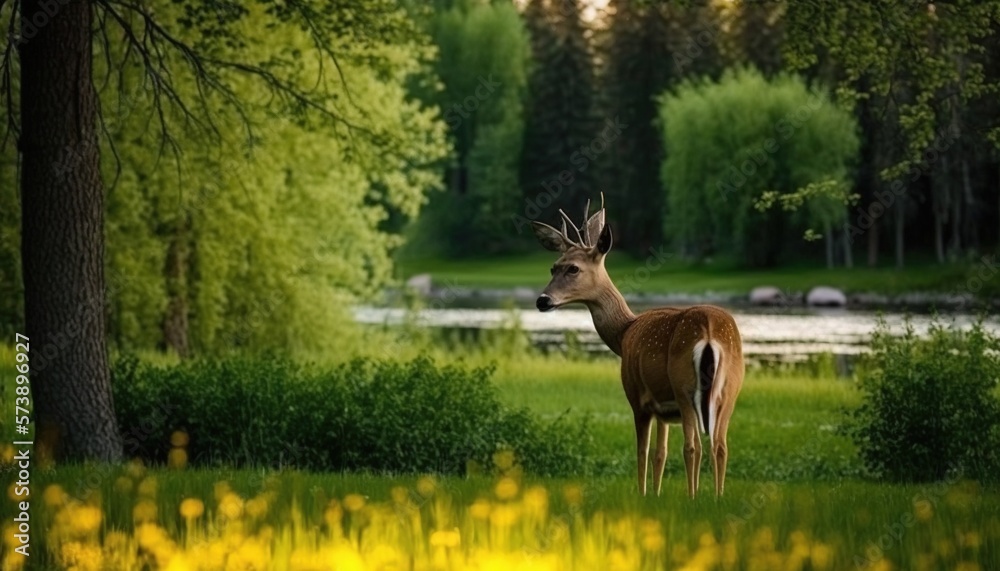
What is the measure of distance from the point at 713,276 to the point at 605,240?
57003 mm

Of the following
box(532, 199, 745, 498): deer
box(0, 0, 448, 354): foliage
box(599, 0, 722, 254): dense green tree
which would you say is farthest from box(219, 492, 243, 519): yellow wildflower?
box(599, 0, 722, 254): dense green tree

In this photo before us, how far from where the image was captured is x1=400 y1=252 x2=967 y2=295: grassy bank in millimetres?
54312

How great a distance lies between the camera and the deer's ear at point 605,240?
8164 mm

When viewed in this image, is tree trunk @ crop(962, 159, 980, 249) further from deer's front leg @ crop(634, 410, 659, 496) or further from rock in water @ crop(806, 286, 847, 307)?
deer's front leg @ crop(634, 410, 659, 496)

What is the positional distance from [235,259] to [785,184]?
4495cm

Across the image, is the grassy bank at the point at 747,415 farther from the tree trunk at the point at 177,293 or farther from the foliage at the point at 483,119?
the foliage at the point at 483,119

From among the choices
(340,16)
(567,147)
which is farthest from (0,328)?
(567,147)

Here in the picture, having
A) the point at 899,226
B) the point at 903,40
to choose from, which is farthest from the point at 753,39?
the point at 903,40

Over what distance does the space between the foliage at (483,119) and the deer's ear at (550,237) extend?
73237mm

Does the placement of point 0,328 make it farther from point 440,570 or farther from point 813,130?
point 813,130

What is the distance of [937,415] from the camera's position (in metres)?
11.9

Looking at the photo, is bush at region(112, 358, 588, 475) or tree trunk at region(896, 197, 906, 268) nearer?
bush at region(112, 358, 588, 475)

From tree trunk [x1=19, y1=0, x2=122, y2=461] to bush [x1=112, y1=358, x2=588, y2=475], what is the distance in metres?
1.62

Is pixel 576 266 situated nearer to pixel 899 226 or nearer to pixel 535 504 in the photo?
pixel 535 504
